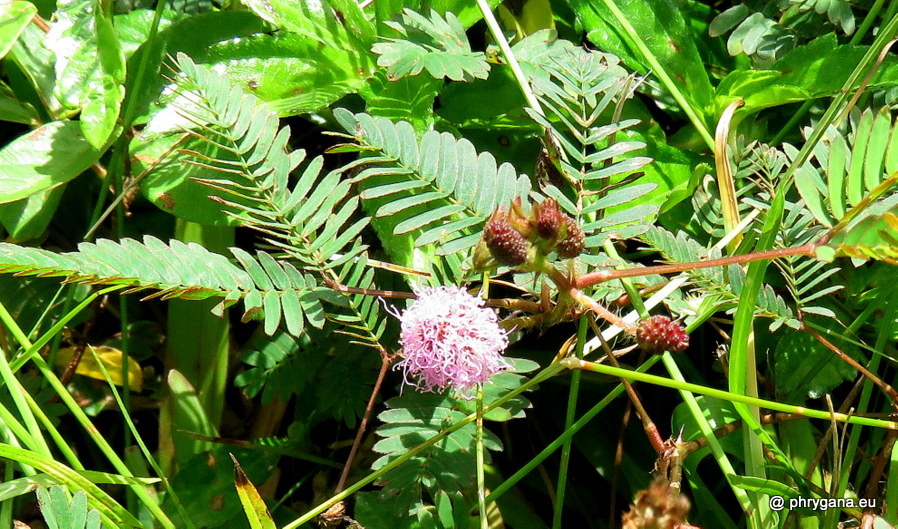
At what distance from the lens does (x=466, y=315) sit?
87 cm

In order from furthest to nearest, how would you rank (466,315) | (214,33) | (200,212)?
(214,33) → (200,212) → (466,315)

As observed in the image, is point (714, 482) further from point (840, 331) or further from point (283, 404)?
point (283, 404)

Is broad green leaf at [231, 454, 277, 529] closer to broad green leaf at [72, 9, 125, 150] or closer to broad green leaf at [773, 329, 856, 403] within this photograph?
broad green leaf at [72, 9, 125, 150]

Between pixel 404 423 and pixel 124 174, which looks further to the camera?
pixel 124 174

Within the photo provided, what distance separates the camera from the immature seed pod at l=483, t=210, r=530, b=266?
28.0 inches

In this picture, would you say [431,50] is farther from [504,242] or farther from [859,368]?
[859,368]

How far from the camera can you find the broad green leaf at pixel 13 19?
1.00 meters

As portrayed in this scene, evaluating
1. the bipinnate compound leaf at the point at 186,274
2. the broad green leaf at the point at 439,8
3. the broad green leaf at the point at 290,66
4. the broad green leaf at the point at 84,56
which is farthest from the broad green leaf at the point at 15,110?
the broad green leaf at the point at 439,8

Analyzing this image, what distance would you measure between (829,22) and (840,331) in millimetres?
466

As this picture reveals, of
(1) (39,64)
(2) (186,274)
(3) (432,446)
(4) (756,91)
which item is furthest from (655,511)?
(1) (39,64)

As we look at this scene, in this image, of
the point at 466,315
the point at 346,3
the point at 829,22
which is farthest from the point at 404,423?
the point at 829,22

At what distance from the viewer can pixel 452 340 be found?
845mm

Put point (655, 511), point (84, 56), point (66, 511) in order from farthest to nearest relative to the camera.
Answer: point (84, 56)
point (66, 511)
point (655, 511)

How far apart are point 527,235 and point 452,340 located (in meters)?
0.17
